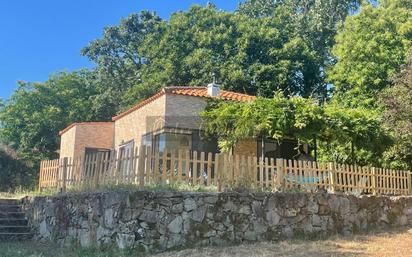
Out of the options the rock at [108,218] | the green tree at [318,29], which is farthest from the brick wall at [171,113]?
the green tree at [318,29]

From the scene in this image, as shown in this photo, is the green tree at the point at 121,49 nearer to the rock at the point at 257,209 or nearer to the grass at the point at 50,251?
the grass at the point at 50,251

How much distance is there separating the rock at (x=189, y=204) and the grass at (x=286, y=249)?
33.0 inches

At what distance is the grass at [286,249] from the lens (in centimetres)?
879

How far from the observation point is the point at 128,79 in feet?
117

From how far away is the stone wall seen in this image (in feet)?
30.5

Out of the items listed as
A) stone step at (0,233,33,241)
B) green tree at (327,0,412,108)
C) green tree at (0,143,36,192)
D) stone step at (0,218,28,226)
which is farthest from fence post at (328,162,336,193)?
green tree at (0,143,36,192)

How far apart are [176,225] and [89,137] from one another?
13508mm

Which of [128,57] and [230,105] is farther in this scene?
[128,57]

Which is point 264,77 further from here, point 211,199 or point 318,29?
point 211,199

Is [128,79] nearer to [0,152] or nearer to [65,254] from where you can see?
[0,152]

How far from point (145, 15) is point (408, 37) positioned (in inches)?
878

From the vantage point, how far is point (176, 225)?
937 centimetres

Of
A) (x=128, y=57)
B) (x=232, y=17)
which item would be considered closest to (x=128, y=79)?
(x=128, y=57)

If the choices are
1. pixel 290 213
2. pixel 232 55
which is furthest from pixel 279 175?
pixel 232 55
